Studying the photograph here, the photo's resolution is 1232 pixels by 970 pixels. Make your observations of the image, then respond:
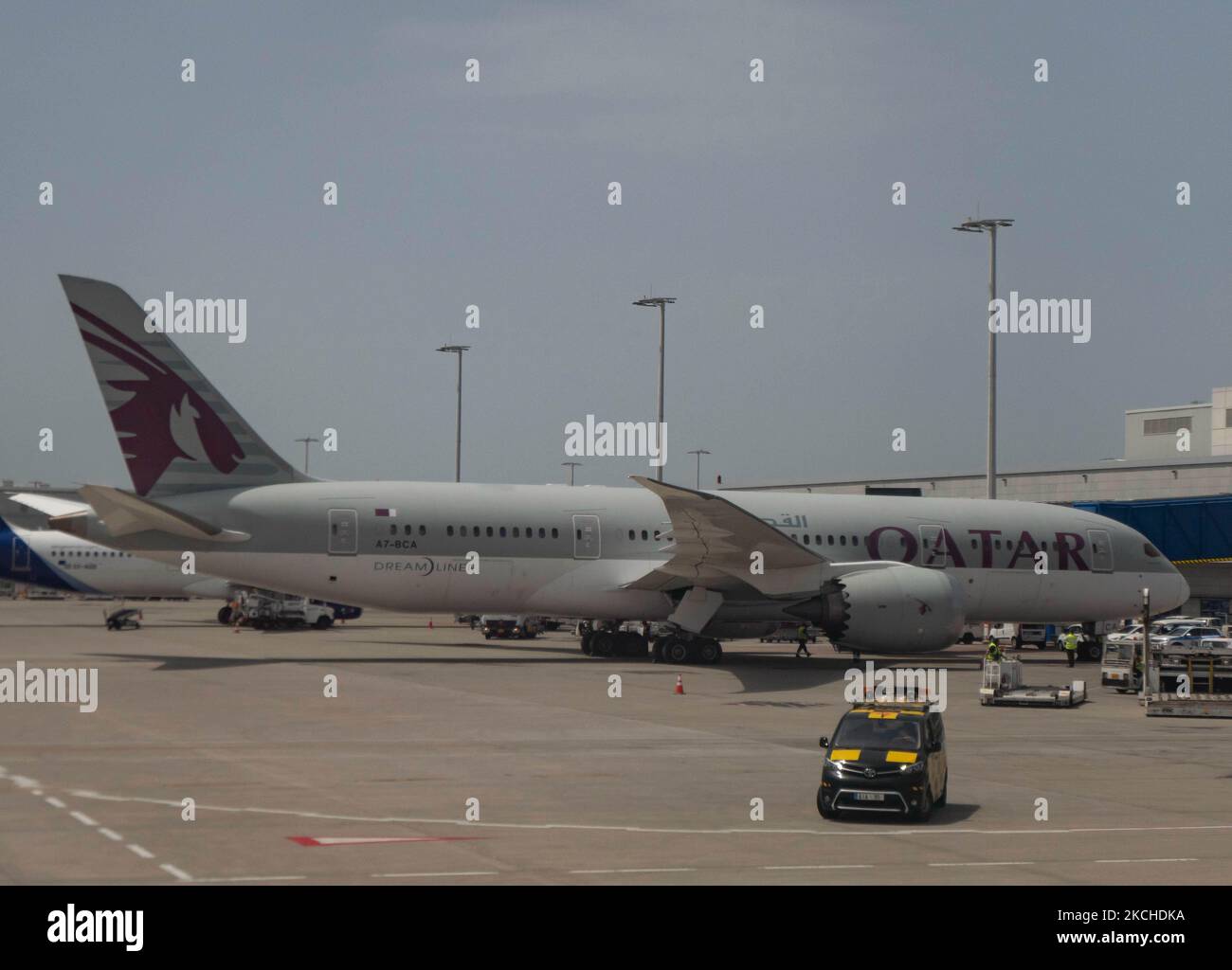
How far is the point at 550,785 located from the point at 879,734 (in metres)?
4.53

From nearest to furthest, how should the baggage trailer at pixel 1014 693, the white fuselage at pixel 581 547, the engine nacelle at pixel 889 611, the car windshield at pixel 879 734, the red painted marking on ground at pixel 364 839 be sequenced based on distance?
the red painted marking on ground at pixel 364 839, the car windshield at pixel 879 734, the baggage trailer at pixel 1014 693, the engine nacelle at pixel 889 611, the white fuselage at pixel 581 547

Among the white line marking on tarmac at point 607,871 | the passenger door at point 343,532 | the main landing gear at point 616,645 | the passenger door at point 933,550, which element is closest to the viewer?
the white line marking on tarmac at point 607,871

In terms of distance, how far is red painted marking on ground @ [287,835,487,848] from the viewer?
14758 millimetres

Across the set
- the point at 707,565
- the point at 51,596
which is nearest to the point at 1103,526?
the point at 707,565

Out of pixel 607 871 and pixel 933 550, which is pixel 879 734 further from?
pixel 933 550

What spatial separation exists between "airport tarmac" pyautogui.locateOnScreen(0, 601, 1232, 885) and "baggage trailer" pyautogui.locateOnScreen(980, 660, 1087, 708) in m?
0.89

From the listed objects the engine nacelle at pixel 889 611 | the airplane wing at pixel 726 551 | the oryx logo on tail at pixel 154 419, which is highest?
the oryx logo on tail at pixel 154 419

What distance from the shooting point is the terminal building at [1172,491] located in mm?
59812

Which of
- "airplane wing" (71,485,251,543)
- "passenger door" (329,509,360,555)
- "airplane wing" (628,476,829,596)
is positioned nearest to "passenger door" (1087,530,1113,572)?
"airplane wing" (628,476,829,596)

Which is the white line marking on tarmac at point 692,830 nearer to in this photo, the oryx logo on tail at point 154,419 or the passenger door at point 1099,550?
the oryx logo on tail at point 154,419

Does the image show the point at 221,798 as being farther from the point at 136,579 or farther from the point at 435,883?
the point at 136,579

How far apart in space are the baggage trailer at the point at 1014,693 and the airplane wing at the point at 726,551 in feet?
21.8

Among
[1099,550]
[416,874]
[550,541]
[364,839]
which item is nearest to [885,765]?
[364,839]

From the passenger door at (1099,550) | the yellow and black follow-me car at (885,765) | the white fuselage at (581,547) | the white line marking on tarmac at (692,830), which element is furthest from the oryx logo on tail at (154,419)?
the passenger door at (1099,550)
